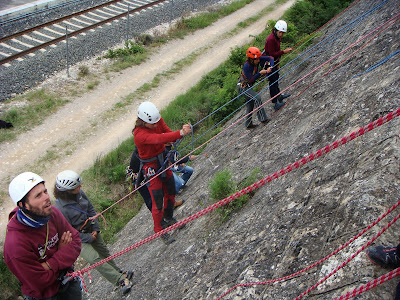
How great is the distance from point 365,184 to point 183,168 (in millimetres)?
3716

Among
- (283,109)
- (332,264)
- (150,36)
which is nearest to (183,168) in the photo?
(283,109)

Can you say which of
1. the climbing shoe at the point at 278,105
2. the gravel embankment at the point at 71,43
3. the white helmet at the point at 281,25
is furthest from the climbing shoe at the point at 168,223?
the gravel embankment at the point at 71,43

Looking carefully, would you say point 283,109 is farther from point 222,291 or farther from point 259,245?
point 222,291

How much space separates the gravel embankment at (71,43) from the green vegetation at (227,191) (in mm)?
9603

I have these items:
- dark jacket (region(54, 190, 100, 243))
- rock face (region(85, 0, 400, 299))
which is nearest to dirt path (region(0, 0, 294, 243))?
rock face (region(85, 0, 400, 299))

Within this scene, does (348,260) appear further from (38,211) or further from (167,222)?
(167,222)

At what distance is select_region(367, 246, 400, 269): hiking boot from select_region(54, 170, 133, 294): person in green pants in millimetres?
3370

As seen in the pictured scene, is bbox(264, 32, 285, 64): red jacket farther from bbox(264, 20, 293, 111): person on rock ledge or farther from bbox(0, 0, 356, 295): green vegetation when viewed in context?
bbox(0, 0, 356, 295): green vegetation

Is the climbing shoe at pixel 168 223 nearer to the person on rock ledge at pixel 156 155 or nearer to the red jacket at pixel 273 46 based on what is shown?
the person on rock ledge at pixel 156 155

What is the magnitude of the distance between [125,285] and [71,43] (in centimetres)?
1241

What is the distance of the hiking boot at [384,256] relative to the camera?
9.07 ft

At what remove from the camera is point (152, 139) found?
484 centimetres

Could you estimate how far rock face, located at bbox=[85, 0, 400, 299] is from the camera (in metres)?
3.32

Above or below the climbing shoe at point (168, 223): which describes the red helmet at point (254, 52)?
above
